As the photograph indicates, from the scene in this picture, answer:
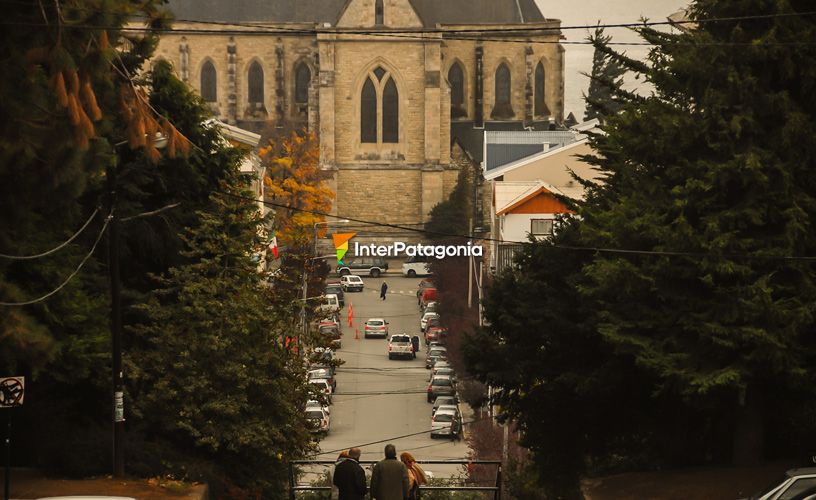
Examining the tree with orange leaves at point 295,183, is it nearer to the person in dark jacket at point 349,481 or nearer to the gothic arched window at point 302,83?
the gothic arched window at point 302,83

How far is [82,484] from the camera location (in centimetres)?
2209

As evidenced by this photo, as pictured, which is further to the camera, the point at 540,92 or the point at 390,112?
the point at 540,92

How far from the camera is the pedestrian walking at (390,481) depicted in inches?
695

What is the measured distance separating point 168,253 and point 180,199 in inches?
58.8

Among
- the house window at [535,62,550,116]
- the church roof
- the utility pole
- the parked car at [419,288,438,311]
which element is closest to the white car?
the parked car at [419,288,438,311]

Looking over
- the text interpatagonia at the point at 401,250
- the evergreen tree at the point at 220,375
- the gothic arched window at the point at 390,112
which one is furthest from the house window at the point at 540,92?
the evergreen tree at the point at 220,375

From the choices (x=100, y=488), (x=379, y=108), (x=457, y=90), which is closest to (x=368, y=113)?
(x=379, y=108)

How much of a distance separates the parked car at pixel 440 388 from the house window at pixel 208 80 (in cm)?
4481

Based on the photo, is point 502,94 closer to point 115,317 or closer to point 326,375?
point 326,375

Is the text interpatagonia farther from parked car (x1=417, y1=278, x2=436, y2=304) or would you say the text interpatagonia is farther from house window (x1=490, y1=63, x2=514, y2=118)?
house window (x1=490, y1=63, x2=514, y2=118)

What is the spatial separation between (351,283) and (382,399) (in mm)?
22424

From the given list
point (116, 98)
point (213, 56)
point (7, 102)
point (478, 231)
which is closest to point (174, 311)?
point (116, 98)

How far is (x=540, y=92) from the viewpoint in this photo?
99.2 metres

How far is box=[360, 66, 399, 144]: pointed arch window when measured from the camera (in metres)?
90.1
